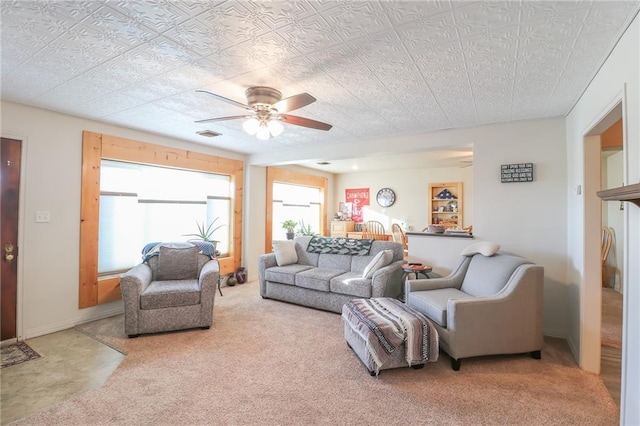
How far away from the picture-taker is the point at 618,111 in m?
1.95

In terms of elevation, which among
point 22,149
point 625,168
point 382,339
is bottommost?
point 382,339

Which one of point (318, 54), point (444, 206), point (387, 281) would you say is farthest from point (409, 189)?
point (318, 54)

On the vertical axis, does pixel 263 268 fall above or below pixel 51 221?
below

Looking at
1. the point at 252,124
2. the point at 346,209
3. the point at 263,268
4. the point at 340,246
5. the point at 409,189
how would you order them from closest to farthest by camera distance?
the point at 252,124 → the point at 263,268 → the point at 340,246 → the point at 409,189 → the point at 346,209

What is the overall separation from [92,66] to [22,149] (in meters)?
1.62

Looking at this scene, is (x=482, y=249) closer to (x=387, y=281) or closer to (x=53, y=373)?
(x=387, y=281)

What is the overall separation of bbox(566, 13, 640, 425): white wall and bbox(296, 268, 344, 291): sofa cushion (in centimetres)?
253

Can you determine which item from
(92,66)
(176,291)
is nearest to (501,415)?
(176,291)

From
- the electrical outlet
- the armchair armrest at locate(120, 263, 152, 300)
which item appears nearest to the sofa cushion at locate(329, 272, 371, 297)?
the armchair armrest at locate(120, 263, 152, 300)

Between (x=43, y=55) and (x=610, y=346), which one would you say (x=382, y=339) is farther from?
(x=43, y=55)

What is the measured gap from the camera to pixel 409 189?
7.54m

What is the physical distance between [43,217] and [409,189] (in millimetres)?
6860

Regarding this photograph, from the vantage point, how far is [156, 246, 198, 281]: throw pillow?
362cm

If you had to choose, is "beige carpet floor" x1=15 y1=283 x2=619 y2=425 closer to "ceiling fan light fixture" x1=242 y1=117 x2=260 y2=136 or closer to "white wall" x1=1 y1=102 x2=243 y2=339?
"white wall" x1=1 y1=102 x2=243 y2=339
